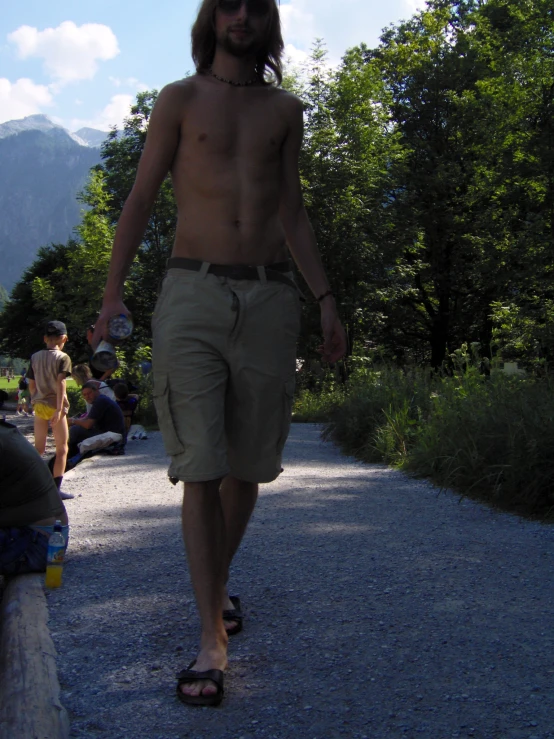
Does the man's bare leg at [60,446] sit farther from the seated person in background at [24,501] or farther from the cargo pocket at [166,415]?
the cargo pocket at [166,415]

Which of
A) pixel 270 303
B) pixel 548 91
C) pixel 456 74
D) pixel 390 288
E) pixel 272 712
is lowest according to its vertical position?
pixel 272 712

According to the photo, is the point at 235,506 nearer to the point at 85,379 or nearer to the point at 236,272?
the point at 236,272


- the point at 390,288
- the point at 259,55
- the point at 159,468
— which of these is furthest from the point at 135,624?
the point at 390,288

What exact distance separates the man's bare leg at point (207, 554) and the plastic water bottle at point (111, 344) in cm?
48

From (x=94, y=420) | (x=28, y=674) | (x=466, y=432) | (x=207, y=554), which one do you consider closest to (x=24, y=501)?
(x=28, y=674)

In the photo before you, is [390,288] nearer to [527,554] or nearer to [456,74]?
[456,74]

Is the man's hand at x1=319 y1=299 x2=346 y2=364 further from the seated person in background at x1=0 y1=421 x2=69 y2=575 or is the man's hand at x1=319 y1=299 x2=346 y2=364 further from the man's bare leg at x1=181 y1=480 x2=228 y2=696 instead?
the seated person in background at x1=0 y1=421 x2=69 y2=575

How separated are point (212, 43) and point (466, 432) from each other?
5005mm

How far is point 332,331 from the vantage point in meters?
3.52

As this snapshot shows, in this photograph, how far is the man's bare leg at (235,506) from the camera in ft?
11.3

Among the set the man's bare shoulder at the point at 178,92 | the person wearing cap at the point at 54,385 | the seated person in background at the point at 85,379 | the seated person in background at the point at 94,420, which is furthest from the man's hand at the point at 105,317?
the seated person in background at the point at 85,379

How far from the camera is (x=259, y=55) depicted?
333 centimetres

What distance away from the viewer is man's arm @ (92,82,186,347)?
3.10 metres

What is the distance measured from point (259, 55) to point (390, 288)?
26.2 metres
